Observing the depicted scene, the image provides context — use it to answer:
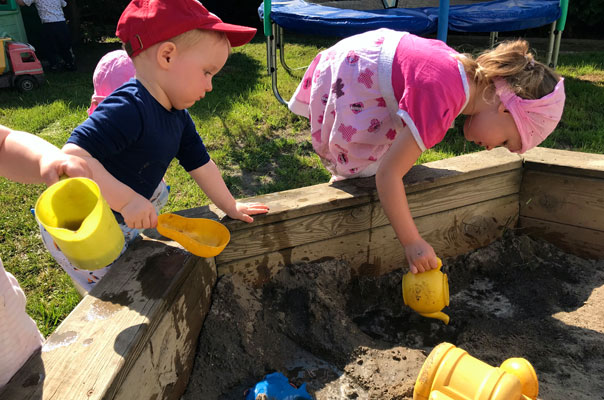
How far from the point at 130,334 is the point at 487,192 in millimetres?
1572

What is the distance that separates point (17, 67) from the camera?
17.5 feet

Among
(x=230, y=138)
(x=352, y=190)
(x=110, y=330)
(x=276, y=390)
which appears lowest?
(x=230, y=138)

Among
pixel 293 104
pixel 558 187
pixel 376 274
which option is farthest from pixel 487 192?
pixel 293 104

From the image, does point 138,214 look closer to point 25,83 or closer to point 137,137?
point 137,137

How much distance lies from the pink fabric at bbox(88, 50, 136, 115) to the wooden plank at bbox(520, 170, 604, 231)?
1851mm

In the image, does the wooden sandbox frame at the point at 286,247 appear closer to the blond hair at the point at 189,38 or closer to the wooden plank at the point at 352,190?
the wooden plank at the point at 352,190

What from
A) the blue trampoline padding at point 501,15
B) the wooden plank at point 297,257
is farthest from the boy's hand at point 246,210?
the blue trampoline padding at point 501,15

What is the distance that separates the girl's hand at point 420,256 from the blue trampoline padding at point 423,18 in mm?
2355

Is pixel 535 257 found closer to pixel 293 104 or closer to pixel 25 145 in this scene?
pixel 293 104

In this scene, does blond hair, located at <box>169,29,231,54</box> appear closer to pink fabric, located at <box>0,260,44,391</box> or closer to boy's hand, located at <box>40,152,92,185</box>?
boy's hand, located at <box>40,152,92,185</box>

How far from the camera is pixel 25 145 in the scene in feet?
3.72

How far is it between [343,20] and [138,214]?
2.95 meters

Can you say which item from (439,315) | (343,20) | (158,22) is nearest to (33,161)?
(158,22)

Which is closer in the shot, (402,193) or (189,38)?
(189,38)
